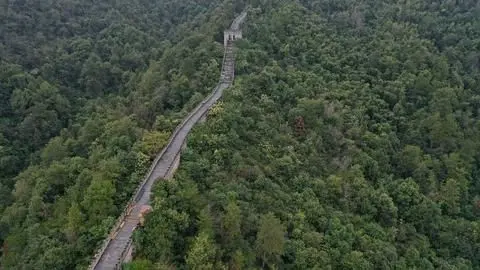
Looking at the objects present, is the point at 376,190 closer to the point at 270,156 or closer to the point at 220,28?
the point at 270,156

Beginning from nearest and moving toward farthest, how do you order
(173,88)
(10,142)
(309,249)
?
(309,249)
(173,88)
(10,142)

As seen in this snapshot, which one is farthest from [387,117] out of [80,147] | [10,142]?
[10,142]

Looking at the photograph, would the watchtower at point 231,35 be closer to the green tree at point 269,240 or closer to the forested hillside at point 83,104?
the forested hillside at point 83,104

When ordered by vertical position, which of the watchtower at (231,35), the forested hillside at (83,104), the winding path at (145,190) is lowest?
the forested hillside at (83,104)

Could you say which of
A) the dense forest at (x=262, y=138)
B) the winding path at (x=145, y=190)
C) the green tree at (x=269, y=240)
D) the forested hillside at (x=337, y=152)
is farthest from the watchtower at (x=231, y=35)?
the green tree at (x=269, y=240)

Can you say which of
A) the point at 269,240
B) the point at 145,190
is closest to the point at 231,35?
the point at 145,190

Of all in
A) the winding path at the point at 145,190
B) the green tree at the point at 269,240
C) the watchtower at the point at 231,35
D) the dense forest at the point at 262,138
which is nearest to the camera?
the winding path at the point at 145,190
